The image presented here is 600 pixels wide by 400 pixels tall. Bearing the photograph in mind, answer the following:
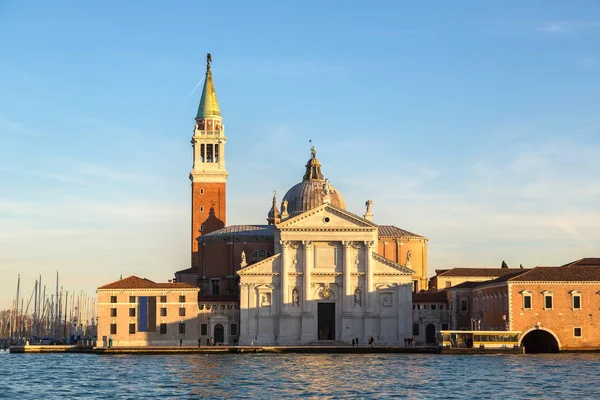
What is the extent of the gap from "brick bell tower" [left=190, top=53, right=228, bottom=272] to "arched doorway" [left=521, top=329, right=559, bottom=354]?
3105cm

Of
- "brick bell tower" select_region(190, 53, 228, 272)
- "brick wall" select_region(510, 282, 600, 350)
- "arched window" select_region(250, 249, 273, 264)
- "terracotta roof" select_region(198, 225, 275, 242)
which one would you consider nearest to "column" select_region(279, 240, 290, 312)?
"arched window" select_region(250, 249, 273, 264)

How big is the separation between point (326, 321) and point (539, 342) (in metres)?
15.6

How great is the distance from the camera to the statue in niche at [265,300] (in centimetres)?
8338

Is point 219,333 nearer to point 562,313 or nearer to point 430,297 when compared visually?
point 430,297

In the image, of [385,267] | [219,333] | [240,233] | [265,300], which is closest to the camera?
[265,300]

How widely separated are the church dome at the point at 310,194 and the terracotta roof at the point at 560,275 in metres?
23.1

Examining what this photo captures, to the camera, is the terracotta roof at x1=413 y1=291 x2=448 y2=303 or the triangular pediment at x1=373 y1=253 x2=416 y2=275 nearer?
the triangular pediment at x1=373 y1=253 x2=416 y2=275

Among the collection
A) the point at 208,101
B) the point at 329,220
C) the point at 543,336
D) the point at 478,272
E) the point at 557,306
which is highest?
the point at 208,101

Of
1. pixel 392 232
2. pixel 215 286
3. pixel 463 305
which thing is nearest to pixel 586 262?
pixel 463 305

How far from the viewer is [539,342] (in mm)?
78000

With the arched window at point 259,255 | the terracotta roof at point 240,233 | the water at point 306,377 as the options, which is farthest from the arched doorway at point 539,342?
the terracotta roof at point 240,233

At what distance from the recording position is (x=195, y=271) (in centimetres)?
9519

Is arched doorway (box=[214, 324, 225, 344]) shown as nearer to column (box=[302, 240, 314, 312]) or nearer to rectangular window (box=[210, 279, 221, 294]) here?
rectangular window (box=[210, 279, 221, 294])

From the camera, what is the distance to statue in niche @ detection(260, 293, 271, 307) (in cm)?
8338
